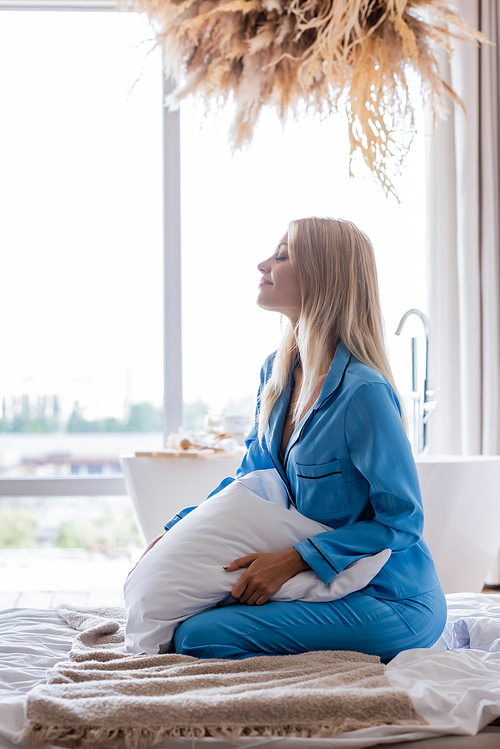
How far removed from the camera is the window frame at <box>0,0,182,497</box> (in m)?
3.22

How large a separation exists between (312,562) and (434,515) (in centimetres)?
→ 128

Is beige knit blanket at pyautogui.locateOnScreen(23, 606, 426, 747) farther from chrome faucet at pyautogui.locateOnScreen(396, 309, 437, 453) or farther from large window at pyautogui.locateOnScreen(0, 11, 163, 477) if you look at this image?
large window at pyautogui.locateOnScreen(0, 11, 163, 477)

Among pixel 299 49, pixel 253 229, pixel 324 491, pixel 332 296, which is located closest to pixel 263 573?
pixel 324 491

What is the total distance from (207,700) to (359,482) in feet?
1.77

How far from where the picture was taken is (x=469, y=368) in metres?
2.96

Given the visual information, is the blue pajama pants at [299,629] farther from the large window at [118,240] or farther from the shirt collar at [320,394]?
the large window at [118,240]

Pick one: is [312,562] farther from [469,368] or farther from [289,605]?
[469,368]

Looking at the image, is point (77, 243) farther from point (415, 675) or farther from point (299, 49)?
point (415, 675)

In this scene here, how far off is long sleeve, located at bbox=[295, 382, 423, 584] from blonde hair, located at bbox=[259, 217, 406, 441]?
0.18 meters

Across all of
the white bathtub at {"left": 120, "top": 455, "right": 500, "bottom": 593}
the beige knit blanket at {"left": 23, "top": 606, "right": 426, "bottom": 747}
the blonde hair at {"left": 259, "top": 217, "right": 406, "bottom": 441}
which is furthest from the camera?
the white bathtub at {"left": 120, "top": 455, "right": 500, "bottom": 593}

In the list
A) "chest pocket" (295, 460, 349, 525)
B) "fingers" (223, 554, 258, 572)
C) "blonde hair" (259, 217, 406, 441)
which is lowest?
"fingers" (223, 554, 258, 572)

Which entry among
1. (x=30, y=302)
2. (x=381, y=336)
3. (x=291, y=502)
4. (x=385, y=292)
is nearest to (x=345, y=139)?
(x=385, y=292)

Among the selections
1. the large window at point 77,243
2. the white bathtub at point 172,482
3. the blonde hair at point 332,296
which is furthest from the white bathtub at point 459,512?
the large window at point 77,243

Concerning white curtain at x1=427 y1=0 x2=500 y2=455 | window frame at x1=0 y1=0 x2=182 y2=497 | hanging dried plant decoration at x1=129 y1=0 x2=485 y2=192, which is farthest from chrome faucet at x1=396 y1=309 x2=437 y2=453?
window frame at x1=0 y1=0 x2=182 y2=497
